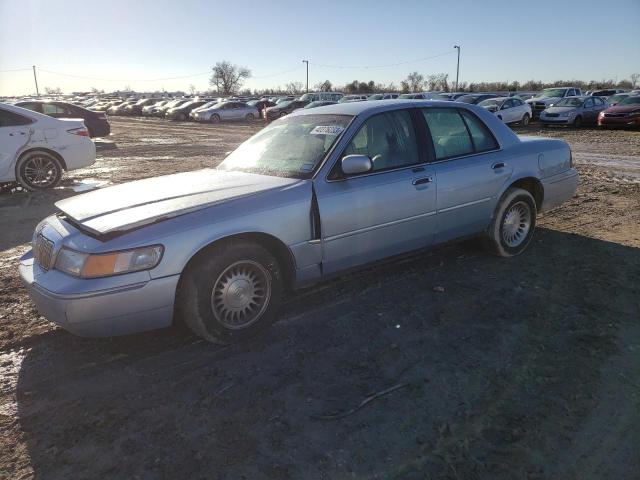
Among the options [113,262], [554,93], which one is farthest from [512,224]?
[554,93]

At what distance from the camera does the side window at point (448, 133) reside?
14.3 feet

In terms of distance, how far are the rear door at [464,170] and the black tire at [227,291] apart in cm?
171

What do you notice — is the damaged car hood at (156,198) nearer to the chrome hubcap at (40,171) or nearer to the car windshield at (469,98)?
the chrome hubcap at (40,171)

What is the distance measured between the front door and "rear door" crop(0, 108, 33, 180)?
7.13 m

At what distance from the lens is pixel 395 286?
4277mm

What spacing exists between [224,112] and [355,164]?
3134 cm

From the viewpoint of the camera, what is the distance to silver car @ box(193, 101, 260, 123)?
3309 cm

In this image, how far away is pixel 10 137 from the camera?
8.33m

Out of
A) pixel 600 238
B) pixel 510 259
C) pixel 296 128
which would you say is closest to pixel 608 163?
pixel 600 238

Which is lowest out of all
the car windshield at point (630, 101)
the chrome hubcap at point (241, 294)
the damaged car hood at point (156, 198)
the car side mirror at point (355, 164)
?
the chrome hubcap at point (241, 294)

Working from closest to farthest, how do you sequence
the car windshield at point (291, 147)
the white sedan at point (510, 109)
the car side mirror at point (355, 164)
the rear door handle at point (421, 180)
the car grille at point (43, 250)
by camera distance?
the car grille at point (43, 250) → the car side mirror at point (355, 164) → the car windshield at point (291, 147) → the rear door handle at point (421, 180) → the white sedan at point (510, 109)

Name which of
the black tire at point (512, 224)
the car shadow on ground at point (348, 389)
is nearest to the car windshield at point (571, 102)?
the black tire at point (512, 224)

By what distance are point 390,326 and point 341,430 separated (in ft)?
3.96

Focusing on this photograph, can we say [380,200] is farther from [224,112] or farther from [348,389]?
[224,112]
